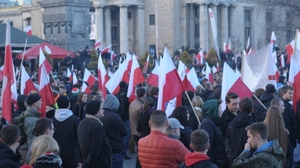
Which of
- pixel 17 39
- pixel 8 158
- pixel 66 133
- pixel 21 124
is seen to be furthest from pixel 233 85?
pixel 17 39

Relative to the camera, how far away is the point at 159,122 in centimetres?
702

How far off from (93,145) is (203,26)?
2551 inches

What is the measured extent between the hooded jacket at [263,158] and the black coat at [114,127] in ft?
11.4

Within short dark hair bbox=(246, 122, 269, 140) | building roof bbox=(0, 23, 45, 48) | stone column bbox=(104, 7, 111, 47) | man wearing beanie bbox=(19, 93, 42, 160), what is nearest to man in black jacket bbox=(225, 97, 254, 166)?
short dark hair bbox=(246, 122, 269, 140)

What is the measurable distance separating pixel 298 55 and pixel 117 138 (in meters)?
5.40

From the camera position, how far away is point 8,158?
6527 millimetres

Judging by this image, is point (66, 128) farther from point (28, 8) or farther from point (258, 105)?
point (28, 8)

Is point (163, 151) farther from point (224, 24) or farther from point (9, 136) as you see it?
point (224, 24)


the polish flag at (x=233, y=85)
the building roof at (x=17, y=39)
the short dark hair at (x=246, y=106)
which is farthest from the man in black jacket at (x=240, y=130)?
the building roof at (x=17, y=39)

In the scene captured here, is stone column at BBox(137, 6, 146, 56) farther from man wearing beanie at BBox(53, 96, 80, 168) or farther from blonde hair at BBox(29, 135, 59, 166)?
blonde hair at BBox(29, 135, 59, 166)

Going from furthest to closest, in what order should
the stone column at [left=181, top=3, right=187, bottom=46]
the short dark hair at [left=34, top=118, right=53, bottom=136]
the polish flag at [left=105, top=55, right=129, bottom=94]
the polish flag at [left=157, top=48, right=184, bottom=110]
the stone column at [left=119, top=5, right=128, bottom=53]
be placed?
the stone column at [left=181, top=3, right=187, bottom=46] → the stone column at [left=119, top=5, right=128, bottom=53] → the polish flag at [left=105, top=55, right=129, bottom=94] → the polish flag at [left=157, top=48, right=184, bottom=110] → the short dark hair at [left=34, top=118, right=53, bottom=136]

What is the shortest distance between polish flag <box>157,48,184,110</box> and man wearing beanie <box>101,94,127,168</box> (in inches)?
28.6

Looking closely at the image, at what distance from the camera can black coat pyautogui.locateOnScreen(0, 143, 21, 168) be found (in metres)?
6.44

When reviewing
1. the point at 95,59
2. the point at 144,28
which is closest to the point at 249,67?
the point at 95,59
